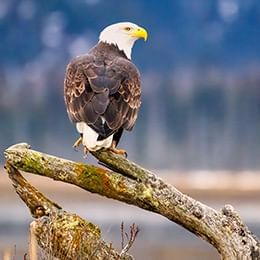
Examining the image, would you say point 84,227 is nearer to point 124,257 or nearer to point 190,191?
point 124,257

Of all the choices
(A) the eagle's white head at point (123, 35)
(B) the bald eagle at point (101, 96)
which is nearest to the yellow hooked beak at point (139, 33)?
(A) the eagle's white head at point (123, 35)

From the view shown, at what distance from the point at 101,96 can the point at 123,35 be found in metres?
1.06

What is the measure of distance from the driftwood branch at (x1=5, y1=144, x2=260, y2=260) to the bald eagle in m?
0.16

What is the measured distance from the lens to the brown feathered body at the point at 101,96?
8.41 meters

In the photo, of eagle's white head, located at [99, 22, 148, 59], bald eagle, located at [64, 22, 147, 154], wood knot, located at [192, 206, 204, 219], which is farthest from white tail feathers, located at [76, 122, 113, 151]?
eagle's white head, located at [99, 22, 148, 59]

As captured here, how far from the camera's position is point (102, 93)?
27.9 feet

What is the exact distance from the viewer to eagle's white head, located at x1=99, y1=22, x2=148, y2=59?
939cm

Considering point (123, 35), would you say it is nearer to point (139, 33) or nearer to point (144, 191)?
point (139, 33)

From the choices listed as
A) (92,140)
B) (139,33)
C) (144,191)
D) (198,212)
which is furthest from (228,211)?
(139,33)

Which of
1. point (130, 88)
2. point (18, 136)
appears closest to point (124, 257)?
point (130, 88)

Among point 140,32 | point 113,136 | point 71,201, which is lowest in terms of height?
point 113,136

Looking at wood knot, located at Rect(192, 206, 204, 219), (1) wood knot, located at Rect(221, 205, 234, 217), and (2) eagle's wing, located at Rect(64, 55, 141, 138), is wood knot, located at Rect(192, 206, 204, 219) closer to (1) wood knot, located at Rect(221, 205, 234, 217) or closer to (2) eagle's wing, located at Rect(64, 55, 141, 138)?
(1) wood knot, located at Rect(221, 205, 234, 217)

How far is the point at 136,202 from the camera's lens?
8375 millimetres

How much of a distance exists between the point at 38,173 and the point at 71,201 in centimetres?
1824
